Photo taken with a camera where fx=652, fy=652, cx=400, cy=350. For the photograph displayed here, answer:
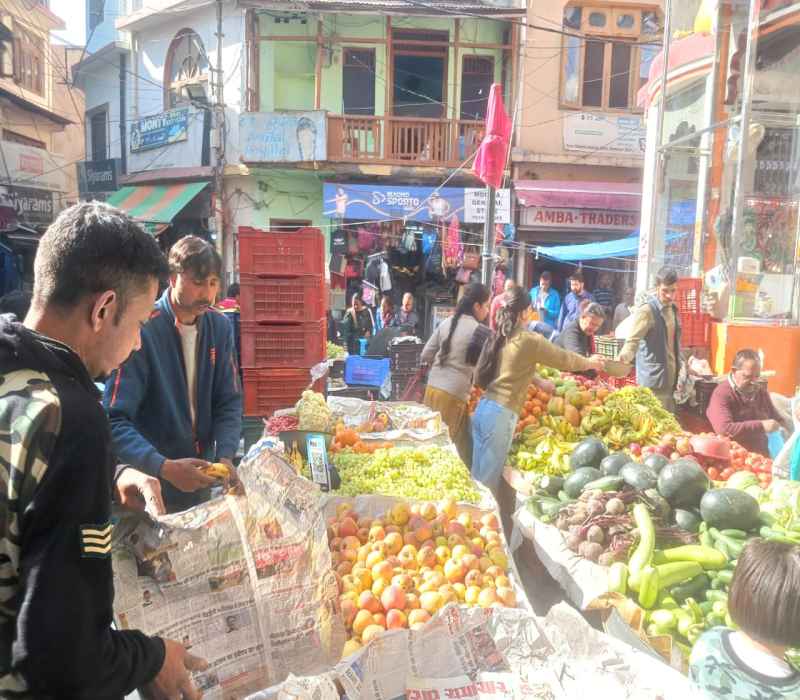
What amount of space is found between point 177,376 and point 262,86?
49.3ft

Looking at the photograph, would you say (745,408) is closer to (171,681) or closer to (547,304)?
(171,681)

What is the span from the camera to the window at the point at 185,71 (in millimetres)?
16734

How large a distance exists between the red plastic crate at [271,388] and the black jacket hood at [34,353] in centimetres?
482

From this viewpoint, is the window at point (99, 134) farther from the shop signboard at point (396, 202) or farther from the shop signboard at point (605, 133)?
the shop signboard at point (605, 133)

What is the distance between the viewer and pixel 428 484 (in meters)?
3.87

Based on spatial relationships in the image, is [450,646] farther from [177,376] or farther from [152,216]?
[152,216]

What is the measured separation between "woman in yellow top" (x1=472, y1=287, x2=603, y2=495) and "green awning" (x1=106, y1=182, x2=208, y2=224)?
12.9 metres

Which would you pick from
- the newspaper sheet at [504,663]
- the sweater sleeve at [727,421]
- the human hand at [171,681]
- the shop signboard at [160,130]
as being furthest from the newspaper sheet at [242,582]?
the shop signboard at [160,130]

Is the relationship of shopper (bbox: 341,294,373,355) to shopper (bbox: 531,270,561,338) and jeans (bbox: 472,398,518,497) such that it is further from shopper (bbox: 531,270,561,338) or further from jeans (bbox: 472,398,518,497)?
jeans (bbox: 472,398,518,497)

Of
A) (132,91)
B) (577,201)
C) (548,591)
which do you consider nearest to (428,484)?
(548,591)

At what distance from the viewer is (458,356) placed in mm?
5438

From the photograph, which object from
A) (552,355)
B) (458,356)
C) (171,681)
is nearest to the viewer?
A: (171,681)

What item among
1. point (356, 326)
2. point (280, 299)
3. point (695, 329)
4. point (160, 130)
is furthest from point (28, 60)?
point (695, 329)

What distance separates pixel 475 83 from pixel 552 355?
13551mm
